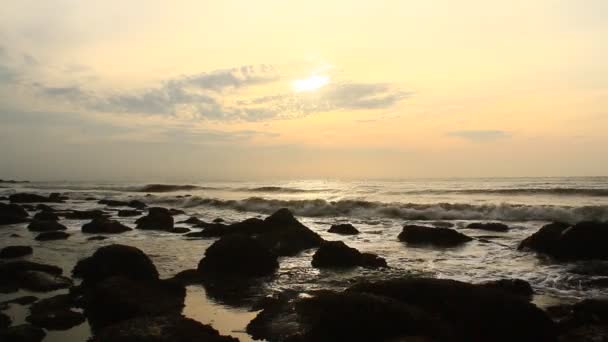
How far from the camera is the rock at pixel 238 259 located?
1002cm

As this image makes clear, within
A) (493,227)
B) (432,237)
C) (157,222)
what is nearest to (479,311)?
(432,237)

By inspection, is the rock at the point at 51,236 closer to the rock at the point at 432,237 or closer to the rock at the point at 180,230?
the rock at the point at 180,230

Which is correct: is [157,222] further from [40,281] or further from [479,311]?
[479,311]

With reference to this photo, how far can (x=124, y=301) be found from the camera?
6668mm

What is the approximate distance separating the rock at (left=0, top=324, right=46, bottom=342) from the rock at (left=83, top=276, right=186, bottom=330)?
69cm

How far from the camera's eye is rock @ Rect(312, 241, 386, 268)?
10750 mm

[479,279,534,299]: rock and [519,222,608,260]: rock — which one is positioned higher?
[519,222,608,260]: rock

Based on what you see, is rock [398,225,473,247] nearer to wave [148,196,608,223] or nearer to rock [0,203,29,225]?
wave [148,196,608,223]

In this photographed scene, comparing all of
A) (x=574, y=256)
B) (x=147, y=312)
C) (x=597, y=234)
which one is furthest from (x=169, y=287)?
(x=597, y=234)

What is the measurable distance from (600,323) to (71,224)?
20.4 metres

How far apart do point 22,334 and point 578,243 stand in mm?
12821

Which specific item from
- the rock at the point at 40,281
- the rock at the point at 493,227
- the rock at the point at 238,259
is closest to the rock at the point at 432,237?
the rock at the point at 493,227

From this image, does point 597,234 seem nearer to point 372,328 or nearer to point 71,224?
point 372,328

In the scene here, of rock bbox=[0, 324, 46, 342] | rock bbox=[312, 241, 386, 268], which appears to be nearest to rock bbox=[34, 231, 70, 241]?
rock bbox=[312, 241, 386, 268]
